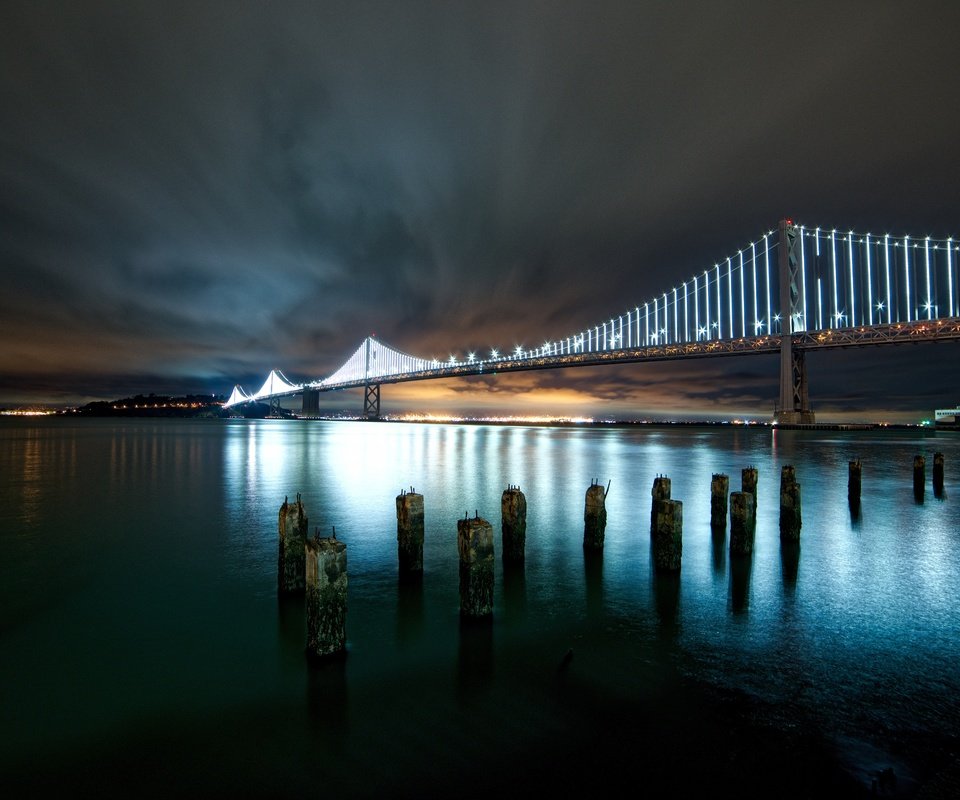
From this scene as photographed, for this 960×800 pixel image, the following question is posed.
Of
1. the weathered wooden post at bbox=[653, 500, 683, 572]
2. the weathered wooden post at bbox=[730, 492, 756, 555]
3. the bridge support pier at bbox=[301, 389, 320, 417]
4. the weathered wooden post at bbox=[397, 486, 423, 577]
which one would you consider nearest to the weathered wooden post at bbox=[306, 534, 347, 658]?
the weathered wooden post at bbox=[397, 486, 423, 577]

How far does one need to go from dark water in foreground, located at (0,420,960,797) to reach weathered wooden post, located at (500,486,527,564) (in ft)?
1.51

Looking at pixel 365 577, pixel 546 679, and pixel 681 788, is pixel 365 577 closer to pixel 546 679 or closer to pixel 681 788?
pixel 546 679

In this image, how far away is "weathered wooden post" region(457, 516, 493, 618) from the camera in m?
5.30

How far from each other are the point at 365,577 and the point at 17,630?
3716 mm

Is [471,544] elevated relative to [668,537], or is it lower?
elevated

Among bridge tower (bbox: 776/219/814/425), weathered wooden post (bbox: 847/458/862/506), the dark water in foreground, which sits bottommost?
the dark water in foreground

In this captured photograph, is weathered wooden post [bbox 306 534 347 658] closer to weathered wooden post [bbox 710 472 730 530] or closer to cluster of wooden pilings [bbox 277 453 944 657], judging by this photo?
cluster of wooden pilings [bbox 277 453 944 657]

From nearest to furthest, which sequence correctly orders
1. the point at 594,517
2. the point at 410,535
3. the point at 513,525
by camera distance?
the point at 410,535 < the point at 513,525 < the point at 594,517

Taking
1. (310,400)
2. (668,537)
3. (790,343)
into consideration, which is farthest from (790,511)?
(310,400)

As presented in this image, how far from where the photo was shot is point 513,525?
7.82 metres

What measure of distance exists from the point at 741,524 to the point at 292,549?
6.32 meters

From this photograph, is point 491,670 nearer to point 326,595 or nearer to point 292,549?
point 326,595

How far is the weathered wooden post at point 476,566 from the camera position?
209 inches

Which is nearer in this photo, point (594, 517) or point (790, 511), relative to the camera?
point (594, 517)
